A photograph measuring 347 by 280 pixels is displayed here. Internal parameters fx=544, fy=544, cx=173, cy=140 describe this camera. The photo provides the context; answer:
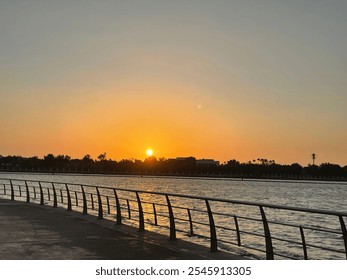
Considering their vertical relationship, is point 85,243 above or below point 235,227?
above

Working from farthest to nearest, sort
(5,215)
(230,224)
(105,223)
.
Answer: (230,224) → (5,215) → (105,223)

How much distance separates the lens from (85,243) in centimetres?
1526

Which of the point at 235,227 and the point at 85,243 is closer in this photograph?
the point at 85,243

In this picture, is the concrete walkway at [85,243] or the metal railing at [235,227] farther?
the concrete walkway at [85,243]

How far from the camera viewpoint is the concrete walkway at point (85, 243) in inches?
506

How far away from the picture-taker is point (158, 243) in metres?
15.2

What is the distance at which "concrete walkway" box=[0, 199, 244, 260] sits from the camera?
1286cm

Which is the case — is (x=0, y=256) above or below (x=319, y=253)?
above

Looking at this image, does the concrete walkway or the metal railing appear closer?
the metal railing
